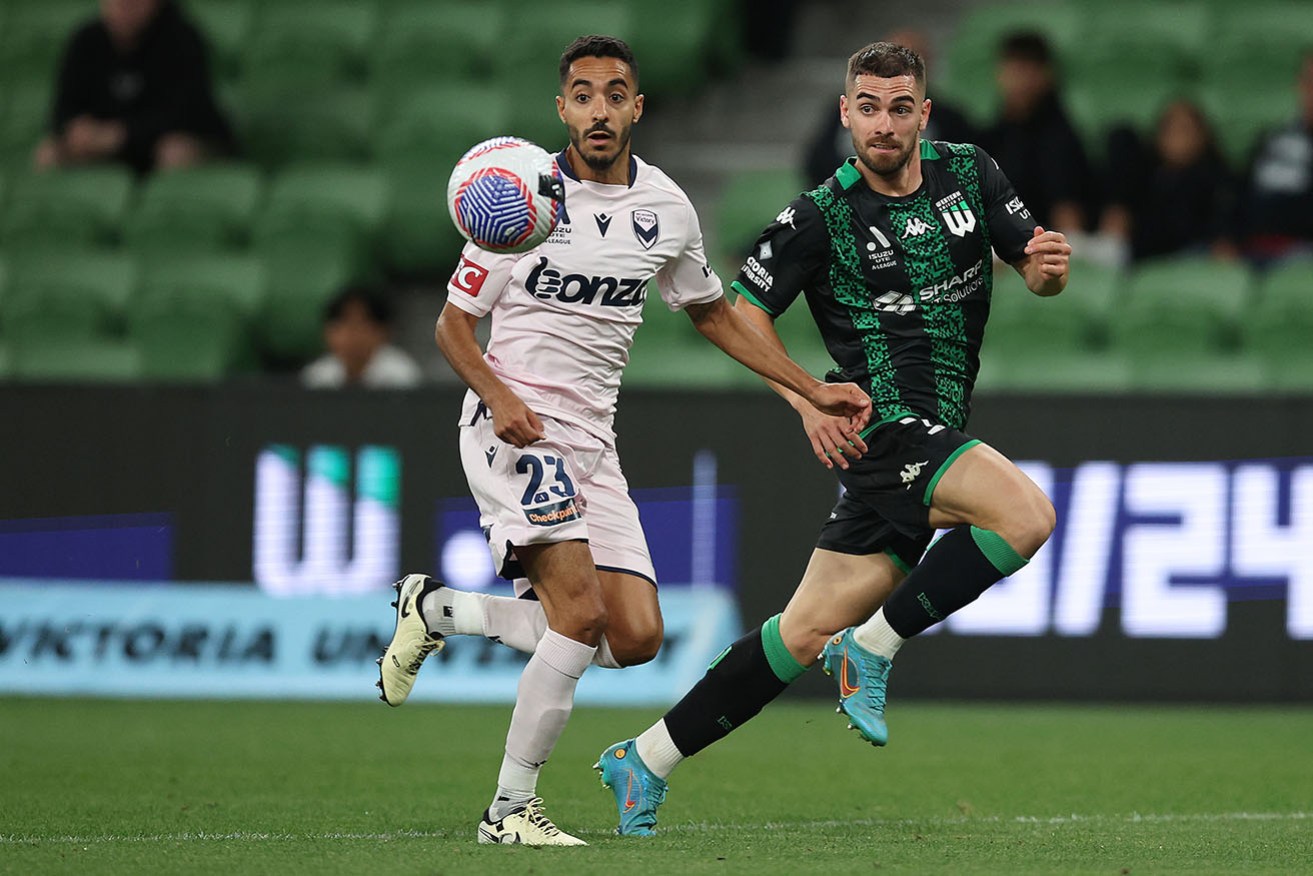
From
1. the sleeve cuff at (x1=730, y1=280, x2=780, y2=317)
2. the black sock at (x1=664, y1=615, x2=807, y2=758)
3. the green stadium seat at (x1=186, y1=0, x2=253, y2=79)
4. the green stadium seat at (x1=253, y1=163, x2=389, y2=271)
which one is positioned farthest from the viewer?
the green stadium seat at (x1=186, y1=0, x2=253, y2=79)

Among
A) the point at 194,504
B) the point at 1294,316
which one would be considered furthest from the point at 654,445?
the point at 1294,316

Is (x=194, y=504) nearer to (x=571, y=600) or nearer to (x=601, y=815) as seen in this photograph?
(x=601, y=815)

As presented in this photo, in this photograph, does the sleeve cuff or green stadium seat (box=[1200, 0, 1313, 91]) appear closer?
the sleeve cuff

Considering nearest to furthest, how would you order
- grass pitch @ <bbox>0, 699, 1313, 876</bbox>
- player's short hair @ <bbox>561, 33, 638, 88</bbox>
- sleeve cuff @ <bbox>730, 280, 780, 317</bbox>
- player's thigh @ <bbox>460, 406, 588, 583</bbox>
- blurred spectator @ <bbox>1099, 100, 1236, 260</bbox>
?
grass pitch @ <bbox>0, 699, 1313, 876</bbox> → player's thigh @ <bbox>460, 406, 588, 583</bbox> → player's short hair @ <bbox>561, 33, 638, 88</bbox> → sleeve cuff @ <bbox>730, 280, 780, 317</bbox> → blurred spectator @ <bbox>1099, 100, 1236, 260</bbox>

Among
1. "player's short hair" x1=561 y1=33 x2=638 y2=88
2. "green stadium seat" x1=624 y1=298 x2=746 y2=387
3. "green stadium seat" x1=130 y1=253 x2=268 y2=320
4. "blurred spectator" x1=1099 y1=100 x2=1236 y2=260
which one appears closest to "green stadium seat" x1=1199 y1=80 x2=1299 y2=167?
"blurred spectator" x1=1099 y1=100 x2=1236 y2=260

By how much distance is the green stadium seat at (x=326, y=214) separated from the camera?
41.1 feet

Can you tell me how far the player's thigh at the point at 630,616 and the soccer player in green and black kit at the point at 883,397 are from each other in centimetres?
35

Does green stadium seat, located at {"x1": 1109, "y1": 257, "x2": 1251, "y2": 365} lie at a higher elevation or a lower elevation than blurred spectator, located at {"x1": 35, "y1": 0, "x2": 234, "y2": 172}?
lower

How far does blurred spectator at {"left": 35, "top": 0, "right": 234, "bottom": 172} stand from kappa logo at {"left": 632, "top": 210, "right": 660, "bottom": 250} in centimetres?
765

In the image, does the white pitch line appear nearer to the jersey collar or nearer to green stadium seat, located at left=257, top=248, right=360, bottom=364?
the jersey collar

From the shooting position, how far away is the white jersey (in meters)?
5.91

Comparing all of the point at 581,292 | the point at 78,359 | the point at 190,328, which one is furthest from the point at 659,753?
the point at 78,359

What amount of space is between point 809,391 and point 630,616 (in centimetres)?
89

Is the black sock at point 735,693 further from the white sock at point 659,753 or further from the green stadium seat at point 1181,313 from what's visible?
the green stadium seat at point 1181,313
